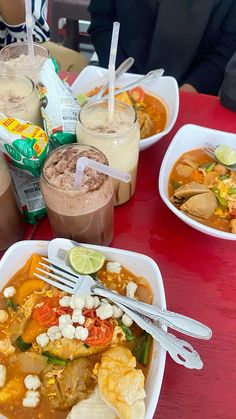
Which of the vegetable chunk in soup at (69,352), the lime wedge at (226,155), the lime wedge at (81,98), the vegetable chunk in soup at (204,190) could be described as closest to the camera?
the vegetable chunk in soup at (69,352)

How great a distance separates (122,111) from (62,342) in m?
0.65

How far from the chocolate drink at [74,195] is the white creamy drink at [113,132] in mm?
63

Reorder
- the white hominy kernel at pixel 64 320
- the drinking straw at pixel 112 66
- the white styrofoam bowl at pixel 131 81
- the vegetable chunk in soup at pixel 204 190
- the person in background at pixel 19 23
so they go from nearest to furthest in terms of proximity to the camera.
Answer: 1. the white hominy kernel at pixel 64 320
2. the drinking straw at pixel 112 66
3. the vegetable chunk in soup at pixel 204 190
4. the white styrofoam bowl at pixel 131 81
5. the person in background at pixel 19 23

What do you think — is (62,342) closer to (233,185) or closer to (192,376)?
(192,376)

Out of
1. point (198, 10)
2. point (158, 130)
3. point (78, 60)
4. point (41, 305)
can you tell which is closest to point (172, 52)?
point (198, 10)

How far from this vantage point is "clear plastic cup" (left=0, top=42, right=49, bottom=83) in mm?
1256

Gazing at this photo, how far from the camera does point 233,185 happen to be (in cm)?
132

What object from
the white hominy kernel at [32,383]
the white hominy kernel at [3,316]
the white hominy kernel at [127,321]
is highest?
the white hominy kernel at [127,321]

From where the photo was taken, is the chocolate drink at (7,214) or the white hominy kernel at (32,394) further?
the chocolate drink at (7,214)

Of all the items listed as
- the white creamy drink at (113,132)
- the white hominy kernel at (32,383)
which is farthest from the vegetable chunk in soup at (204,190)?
→ the white hominy kernel at (32,383)

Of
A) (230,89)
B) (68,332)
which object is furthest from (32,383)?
(230,89)

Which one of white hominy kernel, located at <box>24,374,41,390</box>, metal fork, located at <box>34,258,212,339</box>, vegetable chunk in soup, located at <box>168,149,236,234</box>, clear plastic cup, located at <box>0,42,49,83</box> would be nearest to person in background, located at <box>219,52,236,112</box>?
vegetable chunk in soup, located at <box>168,149,236,234</box>

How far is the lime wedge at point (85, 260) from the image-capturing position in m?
1.03

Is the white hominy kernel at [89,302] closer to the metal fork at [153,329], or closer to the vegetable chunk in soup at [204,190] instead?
the metal fork at [153,329]
